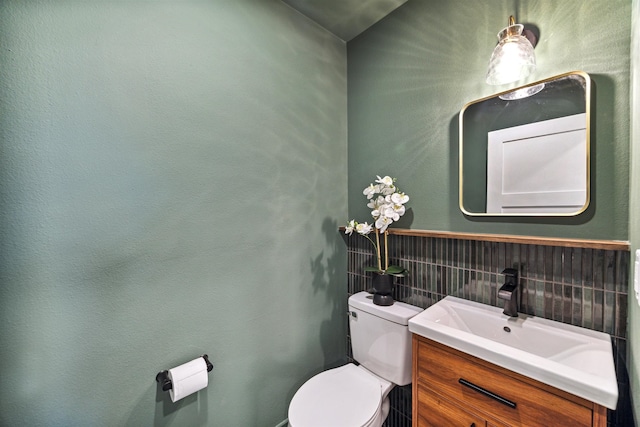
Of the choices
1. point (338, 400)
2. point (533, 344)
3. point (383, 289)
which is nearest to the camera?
point (533, 344)

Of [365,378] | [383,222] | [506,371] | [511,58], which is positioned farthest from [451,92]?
[365,378]

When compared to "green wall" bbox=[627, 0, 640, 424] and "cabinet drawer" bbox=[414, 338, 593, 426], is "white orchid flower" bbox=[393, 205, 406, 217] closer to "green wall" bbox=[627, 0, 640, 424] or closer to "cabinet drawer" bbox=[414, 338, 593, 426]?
"cabinet drawer" bbox=[414, 338, 593, 426]

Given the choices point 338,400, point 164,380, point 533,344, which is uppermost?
point 533,344

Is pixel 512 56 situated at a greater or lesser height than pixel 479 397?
greater

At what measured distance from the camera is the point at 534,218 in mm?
1094

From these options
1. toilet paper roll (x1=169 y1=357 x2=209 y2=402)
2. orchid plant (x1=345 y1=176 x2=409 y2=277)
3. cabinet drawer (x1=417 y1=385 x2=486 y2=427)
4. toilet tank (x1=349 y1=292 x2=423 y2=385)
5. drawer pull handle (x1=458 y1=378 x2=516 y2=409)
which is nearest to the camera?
drawer pull handle (x1=458 y1=378 x2=516 y2=409)

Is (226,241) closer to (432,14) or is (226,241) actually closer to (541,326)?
(541,326)

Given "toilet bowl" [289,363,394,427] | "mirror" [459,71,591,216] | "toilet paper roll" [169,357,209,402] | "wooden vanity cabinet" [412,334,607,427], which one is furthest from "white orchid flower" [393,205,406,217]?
"toilet paper roll" [169,357,209,402]

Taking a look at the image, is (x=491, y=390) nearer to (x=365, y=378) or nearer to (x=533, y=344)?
(x=533, y=344)

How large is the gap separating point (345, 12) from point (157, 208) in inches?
60.3

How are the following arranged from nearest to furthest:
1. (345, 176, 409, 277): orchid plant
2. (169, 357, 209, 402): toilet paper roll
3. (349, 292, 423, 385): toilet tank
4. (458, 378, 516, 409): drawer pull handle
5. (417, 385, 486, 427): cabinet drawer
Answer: (458, 378, 516, 409): drawer pull handle < (417, 385, 486, 427): cabinet drawer < (169, 357, 209, 402): toilet paper roll < (349, 292, 423, 385): toilet tank < (345, 176, 409, 277): orchid plant

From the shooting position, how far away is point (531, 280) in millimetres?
1093

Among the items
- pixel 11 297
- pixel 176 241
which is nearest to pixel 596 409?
pixel 176 241

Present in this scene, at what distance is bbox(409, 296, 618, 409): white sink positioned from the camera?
705mm
